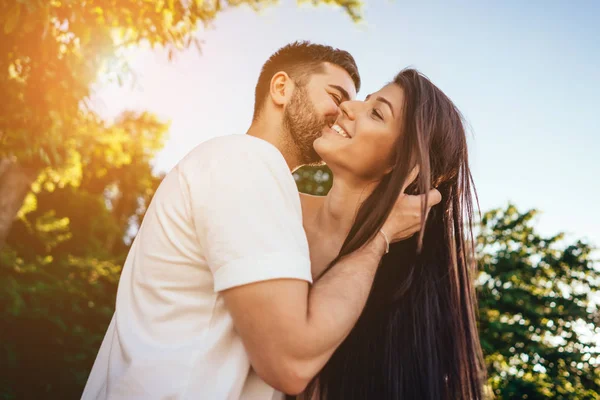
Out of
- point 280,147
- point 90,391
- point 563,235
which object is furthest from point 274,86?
point 563,235

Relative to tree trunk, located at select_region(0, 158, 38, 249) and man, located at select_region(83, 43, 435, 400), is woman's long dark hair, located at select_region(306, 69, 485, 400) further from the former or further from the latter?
tree trunk, located at select_region(0, 158, 38, 249)

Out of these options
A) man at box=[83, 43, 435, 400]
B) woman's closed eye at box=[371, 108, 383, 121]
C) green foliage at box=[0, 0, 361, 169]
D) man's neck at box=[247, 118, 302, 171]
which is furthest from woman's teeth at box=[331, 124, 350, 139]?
green foliage at box=[0, 0, 361, 169]

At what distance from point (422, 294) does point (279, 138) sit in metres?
1.46

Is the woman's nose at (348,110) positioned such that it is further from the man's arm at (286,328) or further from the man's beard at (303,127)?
the man's arm at (286,328)

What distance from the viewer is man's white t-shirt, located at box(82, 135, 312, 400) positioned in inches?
56.9

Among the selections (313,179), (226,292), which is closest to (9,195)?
(226,292)

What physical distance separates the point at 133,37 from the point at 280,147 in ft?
9.43

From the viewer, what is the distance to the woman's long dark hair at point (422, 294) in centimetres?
229

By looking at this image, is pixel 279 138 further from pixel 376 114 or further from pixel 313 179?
pixel 313 179

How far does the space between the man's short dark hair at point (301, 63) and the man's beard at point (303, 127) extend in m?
0.32

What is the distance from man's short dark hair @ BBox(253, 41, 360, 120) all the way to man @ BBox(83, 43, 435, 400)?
2089 millimetres

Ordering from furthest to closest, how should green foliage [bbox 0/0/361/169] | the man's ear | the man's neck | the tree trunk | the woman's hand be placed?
the tree trunk → green foliage [bbox 0/0/361/169] → the man's ear → the man's neck → the woman's hand

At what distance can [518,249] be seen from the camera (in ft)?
60.9

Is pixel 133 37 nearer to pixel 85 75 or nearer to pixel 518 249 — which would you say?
pixel 85 75
